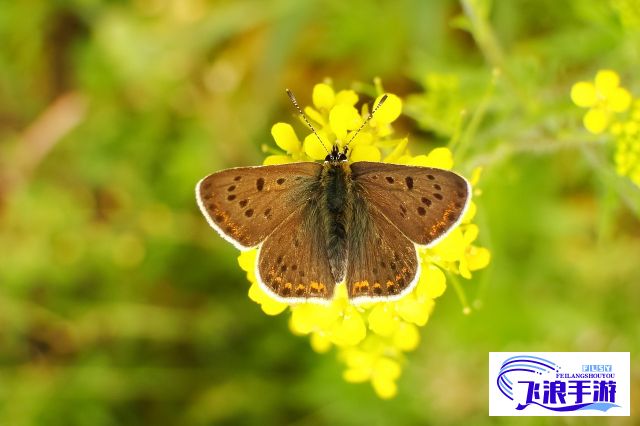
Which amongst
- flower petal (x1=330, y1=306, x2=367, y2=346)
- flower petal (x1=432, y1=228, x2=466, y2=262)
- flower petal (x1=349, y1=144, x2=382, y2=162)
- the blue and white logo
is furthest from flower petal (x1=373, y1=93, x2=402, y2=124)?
the blue and white logo

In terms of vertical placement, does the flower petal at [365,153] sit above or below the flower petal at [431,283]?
above

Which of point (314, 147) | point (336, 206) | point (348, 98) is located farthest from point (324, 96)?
point (336, 206)

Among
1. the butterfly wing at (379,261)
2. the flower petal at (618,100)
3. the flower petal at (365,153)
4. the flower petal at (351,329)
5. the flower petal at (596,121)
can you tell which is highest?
the flower petal at (618,100)

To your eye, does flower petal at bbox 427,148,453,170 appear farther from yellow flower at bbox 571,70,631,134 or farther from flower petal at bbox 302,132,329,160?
yellow flower at bbox 571,70,631,134

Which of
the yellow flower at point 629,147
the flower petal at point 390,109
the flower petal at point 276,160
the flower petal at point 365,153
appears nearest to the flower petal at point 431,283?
the flower petal at point 365,153

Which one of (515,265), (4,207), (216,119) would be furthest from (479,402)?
(4,207)

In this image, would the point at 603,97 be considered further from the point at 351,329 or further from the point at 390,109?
the point at 351,329

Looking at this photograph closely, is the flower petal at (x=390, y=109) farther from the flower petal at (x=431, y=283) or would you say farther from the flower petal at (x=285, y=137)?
the flower petal at (x=431, y=283)
